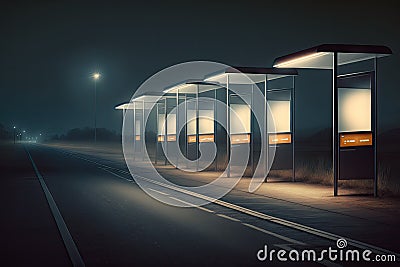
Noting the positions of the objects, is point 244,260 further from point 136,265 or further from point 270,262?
point 136,265

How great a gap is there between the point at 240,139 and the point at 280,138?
2815mm

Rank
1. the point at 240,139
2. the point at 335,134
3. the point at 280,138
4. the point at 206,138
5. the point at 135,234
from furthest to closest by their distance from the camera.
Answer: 1. the point at 206,138
2. the point at 240,139
3. the point at 280,138
4. the point at 335,134
5. the point at 135,234

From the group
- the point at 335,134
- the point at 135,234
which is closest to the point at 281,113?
the point at 335,134

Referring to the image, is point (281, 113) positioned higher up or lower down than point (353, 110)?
higher up

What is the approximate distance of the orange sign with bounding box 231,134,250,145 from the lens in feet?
76.3

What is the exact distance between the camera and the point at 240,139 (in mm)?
23578

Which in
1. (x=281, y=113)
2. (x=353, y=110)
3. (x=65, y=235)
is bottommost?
(x=65, y=235)

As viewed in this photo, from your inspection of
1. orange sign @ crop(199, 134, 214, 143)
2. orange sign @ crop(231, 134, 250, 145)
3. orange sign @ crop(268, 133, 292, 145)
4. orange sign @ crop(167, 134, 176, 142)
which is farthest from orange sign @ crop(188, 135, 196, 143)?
orange sign @ crop(268, 133, 292, 145)

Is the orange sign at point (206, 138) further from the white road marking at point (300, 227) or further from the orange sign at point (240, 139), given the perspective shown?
the white road marking at point (300, 227)

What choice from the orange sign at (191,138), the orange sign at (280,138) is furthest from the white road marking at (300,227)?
the orange sign at (191,138)

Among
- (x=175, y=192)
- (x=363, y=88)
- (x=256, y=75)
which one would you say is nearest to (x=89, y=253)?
(x=175, y=192)

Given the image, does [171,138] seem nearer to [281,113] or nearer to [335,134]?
[281,113]

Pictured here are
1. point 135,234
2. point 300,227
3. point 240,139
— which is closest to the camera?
point 135,234

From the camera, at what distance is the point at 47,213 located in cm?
1245
